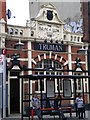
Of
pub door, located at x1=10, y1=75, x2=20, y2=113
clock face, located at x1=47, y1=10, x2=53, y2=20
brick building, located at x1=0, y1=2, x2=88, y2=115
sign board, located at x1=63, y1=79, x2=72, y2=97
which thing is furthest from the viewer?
clock face, located at x1=47, y1=10, x2=53, y2=20

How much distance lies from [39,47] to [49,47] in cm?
86

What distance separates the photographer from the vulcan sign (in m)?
21.8

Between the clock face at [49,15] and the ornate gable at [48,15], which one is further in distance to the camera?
the clock face at [49,15]

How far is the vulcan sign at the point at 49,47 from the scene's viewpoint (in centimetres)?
2175

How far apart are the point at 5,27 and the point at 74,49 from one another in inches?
254

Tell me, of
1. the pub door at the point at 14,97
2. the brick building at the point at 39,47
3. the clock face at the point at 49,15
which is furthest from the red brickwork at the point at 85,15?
the pub door at the point at 14,97

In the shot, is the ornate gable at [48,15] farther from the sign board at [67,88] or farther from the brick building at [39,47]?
the sign board at [67,88]

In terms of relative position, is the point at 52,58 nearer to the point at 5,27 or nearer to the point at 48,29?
the point at 48,29

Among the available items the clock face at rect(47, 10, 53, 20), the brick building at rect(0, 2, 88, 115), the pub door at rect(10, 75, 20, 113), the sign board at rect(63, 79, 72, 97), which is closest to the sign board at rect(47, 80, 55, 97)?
the sign board at rect(63, 79, 72, 97)

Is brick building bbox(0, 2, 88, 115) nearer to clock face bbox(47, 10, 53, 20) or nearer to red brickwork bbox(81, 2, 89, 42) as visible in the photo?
clock face bbox(47, 10, 53, 20)

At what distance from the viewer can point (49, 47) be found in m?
22.2

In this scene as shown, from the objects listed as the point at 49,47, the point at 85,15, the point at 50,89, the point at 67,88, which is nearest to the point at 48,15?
the point at 49,47

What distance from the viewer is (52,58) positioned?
22375mm

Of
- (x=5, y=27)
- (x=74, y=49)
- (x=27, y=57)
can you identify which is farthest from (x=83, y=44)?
(x=5, y=27)
